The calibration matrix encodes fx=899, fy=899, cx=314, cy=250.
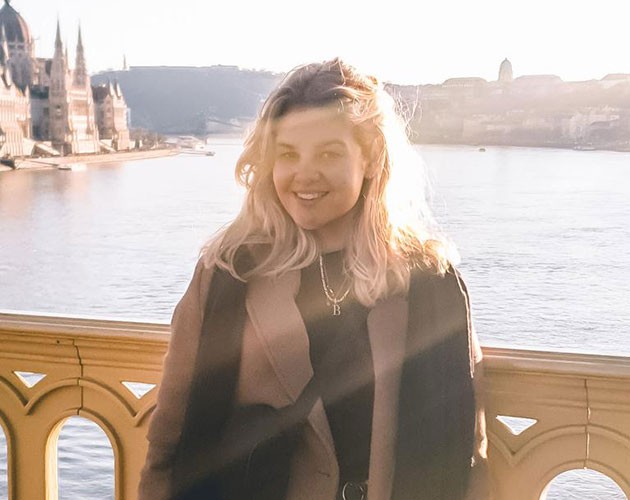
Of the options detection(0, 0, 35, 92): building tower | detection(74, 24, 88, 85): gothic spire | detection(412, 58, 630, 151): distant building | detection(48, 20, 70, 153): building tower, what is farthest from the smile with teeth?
detection(74, 24, 88, 85): gothic spire

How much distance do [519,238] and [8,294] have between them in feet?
30.3

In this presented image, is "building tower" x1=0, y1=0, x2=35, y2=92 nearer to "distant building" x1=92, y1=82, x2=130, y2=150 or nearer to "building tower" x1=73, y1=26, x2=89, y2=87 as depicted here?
"building tower" x1=73, y1=26, x2=89, y2=87

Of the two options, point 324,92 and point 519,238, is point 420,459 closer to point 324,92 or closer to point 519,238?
point 324,92

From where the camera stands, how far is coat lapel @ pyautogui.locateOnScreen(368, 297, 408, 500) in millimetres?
1155

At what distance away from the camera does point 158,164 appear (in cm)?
4344

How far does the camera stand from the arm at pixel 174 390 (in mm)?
1185

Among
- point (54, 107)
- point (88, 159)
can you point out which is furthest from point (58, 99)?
point (88, 159)

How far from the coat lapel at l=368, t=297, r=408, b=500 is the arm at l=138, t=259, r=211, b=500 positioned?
23 centimetres

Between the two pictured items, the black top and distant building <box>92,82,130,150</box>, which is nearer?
the black top

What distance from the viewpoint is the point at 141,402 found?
1430 mm

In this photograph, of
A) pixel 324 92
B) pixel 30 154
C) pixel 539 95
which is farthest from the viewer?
pixel 30 154

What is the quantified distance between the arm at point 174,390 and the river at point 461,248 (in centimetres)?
198

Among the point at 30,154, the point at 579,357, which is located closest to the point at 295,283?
the point at 579,357

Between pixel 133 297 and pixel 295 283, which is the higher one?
pixel 295 283
